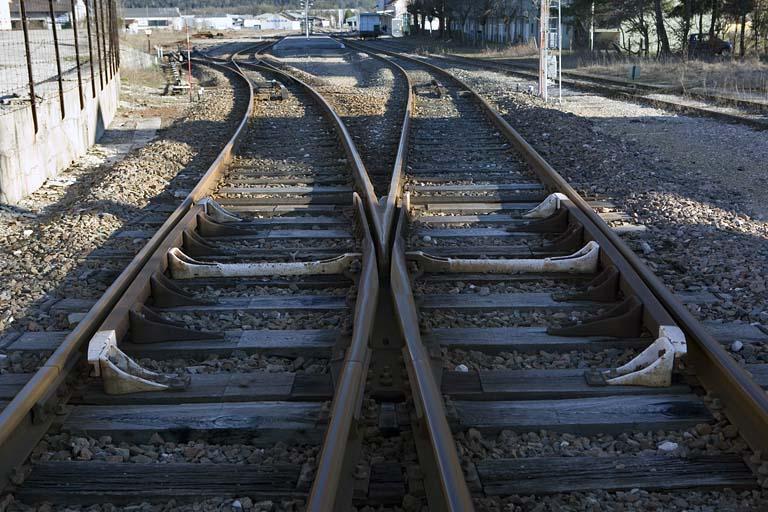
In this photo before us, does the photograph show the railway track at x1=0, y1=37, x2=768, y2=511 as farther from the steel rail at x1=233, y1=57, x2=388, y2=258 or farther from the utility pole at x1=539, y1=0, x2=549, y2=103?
the utility pole at x1=539, y1=0, x2=549, y2=103

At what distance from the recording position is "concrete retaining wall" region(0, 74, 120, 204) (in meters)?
8.88

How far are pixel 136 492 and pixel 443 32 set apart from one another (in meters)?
72.3

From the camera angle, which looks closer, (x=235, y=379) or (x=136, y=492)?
(x=136, y=492)

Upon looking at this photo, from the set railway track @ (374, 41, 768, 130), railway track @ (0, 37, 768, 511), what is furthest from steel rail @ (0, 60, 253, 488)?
railway track @ (374, 41, 768, 130)

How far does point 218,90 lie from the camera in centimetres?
2295

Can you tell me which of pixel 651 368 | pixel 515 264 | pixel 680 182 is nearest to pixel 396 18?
pixel 680 182

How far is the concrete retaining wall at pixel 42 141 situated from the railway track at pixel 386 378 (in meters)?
3.14

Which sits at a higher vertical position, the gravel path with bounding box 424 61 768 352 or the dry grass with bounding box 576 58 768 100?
the dry grass with bounding box 576 58 768 100

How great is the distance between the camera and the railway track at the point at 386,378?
3.20 metres

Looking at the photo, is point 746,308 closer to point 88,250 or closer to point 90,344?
point 90,344

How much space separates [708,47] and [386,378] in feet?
116

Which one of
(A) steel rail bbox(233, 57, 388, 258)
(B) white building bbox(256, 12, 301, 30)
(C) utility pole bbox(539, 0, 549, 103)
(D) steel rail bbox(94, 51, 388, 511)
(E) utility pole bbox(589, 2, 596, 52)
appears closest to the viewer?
(D) steel rail bbox(94, 51, 388, 511)

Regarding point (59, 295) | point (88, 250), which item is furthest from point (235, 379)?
point (88, 250)

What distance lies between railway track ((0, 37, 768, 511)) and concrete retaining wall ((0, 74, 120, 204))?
3.14 m
